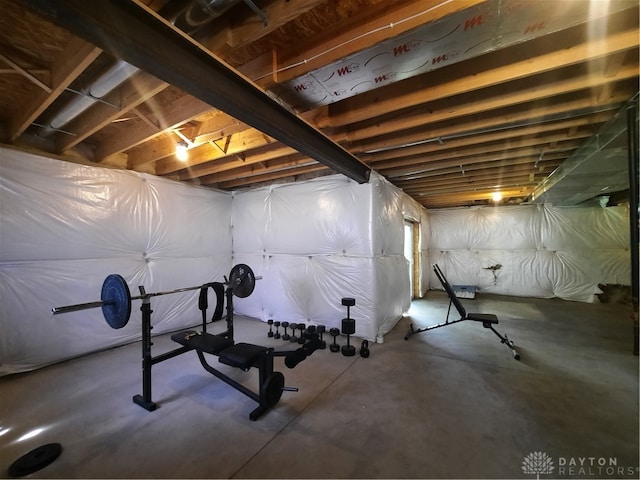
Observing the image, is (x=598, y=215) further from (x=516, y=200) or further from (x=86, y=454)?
(x=86, y=454)

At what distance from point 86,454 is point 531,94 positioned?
3964 mm

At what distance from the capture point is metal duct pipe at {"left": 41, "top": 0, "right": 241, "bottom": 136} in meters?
1.11

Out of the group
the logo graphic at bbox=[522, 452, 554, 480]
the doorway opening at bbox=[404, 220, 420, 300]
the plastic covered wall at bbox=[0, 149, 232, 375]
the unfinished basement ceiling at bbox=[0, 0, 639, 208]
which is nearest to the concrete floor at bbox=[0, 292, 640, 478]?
the logo graphic at bbox=[522, 452, 554, 480]

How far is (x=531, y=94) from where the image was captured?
183 cm

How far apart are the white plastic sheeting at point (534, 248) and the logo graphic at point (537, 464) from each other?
20.1 feet

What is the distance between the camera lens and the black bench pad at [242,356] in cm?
193

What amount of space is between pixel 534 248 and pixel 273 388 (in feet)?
24.2

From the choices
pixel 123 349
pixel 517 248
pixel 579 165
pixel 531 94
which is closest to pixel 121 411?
pixel 123 349

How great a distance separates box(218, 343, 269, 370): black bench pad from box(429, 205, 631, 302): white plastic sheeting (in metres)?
6.73

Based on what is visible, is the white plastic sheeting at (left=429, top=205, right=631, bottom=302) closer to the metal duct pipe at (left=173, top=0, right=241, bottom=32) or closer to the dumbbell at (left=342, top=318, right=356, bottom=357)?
the dumbbell at (left=342, top=318, right=356, bottom=357)

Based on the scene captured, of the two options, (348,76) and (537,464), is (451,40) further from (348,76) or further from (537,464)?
(537,464)

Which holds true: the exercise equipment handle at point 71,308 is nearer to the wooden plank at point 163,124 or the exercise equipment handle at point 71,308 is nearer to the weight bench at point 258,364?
the weight bench at point 258,364

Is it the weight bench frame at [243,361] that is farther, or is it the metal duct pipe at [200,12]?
the weight bench frame at [243,361]

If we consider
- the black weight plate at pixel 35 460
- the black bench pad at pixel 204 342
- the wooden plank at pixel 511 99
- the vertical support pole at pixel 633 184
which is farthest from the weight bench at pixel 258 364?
the vertical support pole at pixel 633 184
